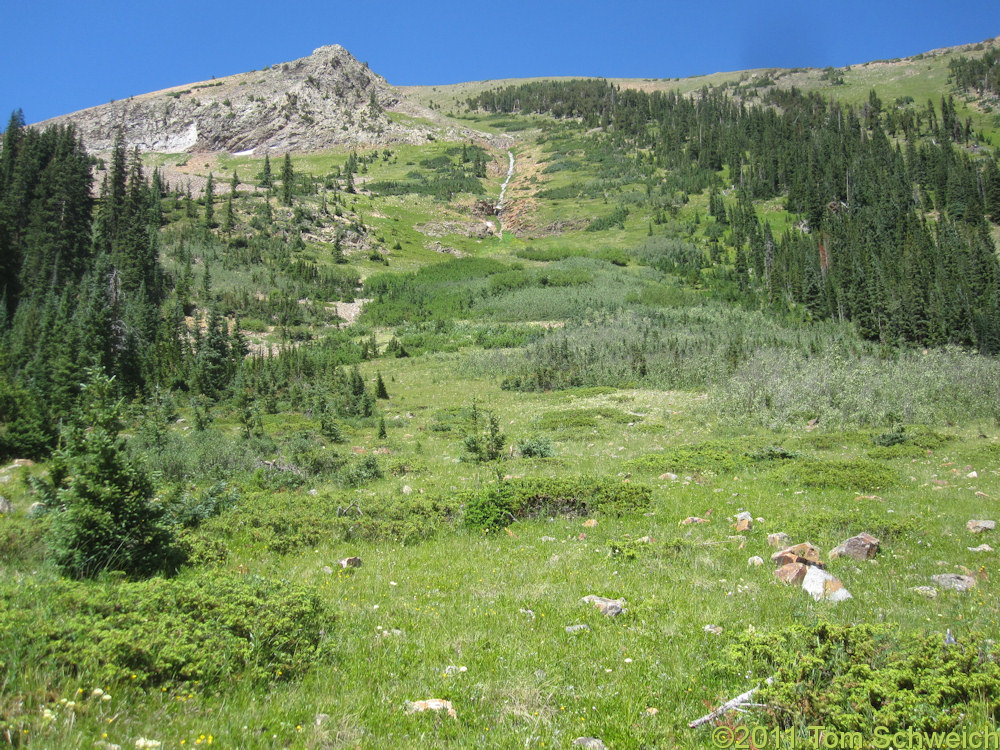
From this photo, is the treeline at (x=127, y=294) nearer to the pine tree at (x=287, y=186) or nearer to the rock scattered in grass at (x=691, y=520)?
the pine tree at (x=287, y=186)

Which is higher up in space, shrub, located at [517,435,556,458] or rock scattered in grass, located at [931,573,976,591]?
shrub, located at [517,435,556,458]

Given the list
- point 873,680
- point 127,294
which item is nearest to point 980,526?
point 873,680

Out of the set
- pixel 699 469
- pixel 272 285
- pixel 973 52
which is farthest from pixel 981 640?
pixel 973 52

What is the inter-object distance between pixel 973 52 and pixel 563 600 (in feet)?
777

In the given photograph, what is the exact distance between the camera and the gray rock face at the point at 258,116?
11819cm

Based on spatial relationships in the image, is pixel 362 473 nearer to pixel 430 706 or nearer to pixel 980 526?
pixel 430 706

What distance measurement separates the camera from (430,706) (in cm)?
382

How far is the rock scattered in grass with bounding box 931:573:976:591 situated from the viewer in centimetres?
575

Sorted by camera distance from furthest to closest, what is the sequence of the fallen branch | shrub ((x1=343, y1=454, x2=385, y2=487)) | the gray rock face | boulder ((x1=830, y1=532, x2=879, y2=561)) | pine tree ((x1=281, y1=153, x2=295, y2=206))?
1. the gray rock face
2. pine tree ((x1=281, y1=153, x2=295, y2=206))
3. shrub ((x1=343, y1=454, x2=385, y2=487))
4. boulder ((x1=830, y1=532, x2=879, y2=561))
5. the fallen branch

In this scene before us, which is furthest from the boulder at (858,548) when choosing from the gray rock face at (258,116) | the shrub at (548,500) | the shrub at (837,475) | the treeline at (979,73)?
the treeline at (979,73)

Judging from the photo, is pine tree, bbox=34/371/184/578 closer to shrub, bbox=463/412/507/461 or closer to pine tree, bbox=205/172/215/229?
shrub, bbox=463/412/507/461

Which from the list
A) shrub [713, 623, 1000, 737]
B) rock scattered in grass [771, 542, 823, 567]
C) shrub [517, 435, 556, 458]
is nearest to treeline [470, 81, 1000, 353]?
shrub [517, 435, 556, 458]

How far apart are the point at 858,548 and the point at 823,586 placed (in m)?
1.52

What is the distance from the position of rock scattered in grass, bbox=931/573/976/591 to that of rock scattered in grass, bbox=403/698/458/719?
5733mm
